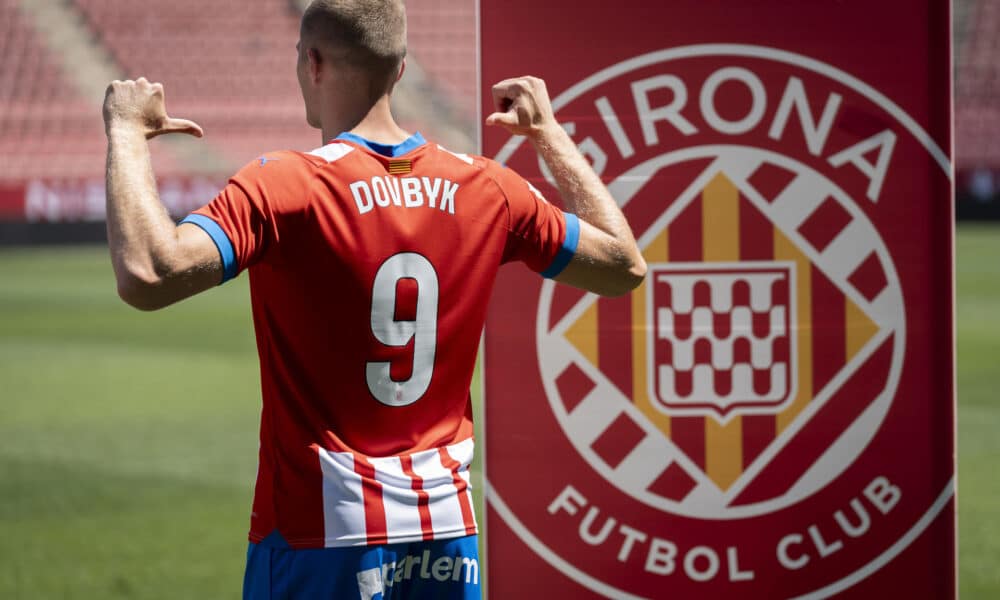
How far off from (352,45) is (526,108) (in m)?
0.42

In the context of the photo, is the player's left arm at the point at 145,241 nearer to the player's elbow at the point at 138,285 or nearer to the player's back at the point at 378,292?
the player's elbow at the point at 138,285

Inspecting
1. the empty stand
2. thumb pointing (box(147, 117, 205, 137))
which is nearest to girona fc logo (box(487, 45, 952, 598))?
thumb pointing (box(147, 117, 205, 137))

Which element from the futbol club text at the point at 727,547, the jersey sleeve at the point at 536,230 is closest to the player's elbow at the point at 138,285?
the jersey sleeve at the point at 536,230

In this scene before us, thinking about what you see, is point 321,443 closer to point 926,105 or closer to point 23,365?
point 926,105

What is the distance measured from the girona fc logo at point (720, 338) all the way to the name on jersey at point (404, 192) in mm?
1065

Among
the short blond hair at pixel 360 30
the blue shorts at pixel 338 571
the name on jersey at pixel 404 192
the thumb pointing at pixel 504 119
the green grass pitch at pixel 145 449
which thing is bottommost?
the green grass pitch at pixel 145 449

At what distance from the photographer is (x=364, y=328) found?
201 cm

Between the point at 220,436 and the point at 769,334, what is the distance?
5.02m

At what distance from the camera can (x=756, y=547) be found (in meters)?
3.08

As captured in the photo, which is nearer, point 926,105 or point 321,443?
point 321,443

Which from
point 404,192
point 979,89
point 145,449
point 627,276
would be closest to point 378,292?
point 404,192

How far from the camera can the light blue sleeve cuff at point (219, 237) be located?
5.95 feet

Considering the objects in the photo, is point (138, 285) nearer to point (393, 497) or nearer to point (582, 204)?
point (393, 497)

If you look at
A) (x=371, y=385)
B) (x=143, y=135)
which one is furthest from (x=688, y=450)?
(x=143, y=135)
